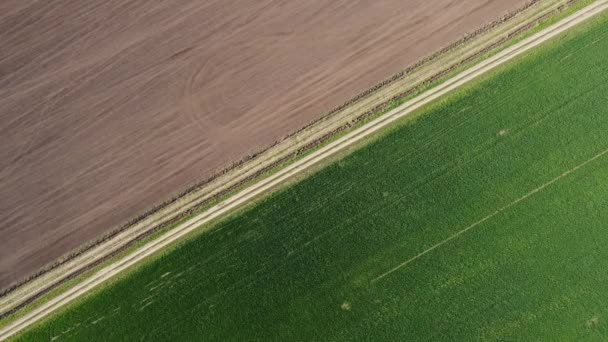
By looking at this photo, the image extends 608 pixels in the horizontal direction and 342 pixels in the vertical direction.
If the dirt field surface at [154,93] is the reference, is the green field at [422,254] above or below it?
below

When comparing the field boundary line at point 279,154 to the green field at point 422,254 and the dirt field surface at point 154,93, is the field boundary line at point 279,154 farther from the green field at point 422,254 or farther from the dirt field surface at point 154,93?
the green field at point 422,254

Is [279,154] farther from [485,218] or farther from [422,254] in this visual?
[485,218]

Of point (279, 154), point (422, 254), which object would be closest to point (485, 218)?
point (422, 254)

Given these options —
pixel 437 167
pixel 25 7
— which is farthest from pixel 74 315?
pixel 437 167

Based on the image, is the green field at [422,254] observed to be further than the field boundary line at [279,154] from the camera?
No

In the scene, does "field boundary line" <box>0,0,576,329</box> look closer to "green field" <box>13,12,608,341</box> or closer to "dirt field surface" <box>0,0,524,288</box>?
"dirt field surface" <box>0,0,524,288</box>

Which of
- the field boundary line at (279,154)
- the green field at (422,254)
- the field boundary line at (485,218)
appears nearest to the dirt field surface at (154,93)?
the field boundary line at (279,154)
